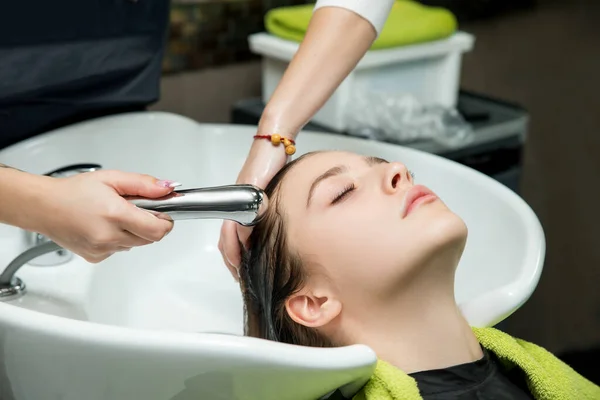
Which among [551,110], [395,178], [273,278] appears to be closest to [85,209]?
[273,278]

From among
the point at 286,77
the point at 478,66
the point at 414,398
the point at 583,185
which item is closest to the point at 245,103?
the point at 286,77

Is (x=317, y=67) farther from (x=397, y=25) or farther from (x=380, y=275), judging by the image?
(x=397, y=25)

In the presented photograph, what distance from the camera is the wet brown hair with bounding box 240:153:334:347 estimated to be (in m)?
1.03

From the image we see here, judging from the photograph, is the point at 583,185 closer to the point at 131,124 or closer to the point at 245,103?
the point at 245,103

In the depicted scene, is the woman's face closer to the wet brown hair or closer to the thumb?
the wet brown hair

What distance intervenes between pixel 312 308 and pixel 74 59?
613 millimetres

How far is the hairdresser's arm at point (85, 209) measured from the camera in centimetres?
86

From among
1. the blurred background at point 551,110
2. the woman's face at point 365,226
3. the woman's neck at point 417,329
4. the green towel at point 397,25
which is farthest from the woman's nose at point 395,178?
the blurred background at point 551,110

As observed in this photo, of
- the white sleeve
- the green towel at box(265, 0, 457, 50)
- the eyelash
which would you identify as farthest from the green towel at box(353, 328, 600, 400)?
the green towel at box(265, 0, 457, 50)

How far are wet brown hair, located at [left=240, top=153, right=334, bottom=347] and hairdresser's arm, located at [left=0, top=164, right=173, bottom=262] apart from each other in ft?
0.62

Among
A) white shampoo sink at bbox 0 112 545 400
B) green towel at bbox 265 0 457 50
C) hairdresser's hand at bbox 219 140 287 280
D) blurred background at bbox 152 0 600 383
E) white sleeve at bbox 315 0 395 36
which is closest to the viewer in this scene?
white shampoo sink at bbox 0 112 545 400

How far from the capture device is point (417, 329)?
98 cm

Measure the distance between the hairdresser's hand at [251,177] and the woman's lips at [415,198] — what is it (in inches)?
9.3

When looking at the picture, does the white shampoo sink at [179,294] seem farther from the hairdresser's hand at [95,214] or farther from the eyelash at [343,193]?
the eyelash at [343,193]
